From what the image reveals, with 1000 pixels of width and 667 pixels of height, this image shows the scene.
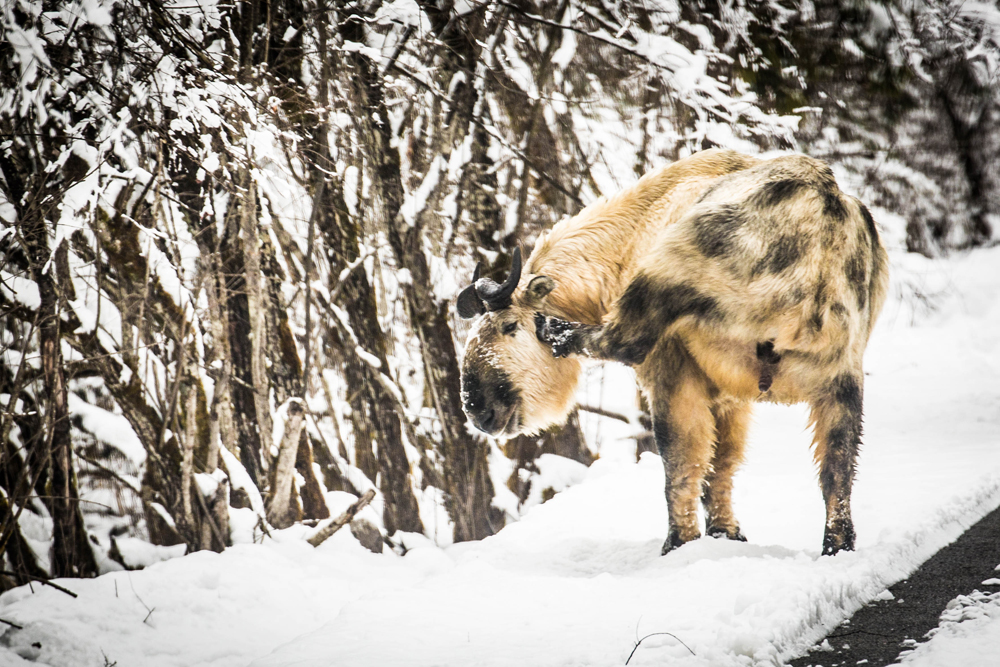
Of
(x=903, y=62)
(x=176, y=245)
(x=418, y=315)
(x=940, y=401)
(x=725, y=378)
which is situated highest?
(x=903, y=62)

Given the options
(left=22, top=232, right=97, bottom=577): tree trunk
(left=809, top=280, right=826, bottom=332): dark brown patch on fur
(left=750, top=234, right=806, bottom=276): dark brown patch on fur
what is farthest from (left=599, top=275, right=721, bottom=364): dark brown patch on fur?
(left=22, top=232, right=97, bottom=577): tree trunk

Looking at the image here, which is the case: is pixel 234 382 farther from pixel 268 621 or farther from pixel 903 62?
pixel 903 62

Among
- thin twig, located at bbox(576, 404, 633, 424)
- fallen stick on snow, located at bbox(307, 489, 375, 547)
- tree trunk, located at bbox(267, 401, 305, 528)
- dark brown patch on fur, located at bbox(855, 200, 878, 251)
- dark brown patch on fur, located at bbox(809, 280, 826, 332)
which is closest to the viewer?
dark brown patch on fur, located at bbox(809, 280, 826, 332)

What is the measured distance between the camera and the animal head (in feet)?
13.6

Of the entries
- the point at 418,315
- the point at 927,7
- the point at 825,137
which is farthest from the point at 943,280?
the point at 418,315

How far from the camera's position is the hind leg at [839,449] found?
3363 millimetres

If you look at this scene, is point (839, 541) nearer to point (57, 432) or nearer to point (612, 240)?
point (612, 240)

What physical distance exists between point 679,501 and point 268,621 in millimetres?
2049

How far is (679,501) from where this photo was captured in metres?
3.71

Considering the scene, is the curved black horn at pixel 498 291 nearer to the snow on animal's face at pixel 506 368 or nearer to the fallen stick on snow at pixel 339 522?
the snow on animal's face at pixel 506 368

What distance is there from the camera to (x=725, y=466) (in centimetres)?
403

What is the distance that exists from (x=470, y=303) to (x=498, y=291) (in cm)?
26

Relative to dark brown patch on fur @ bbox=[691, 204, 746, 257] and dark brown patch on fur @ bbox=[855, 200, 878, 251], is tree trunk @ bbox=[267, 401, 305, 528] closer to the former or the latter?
dark brown patch on fur @ bbox=[691, 204, 746, 257]

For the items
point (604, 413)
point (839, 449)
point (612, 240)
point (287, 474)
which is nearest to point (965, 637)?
point (839, 449)
